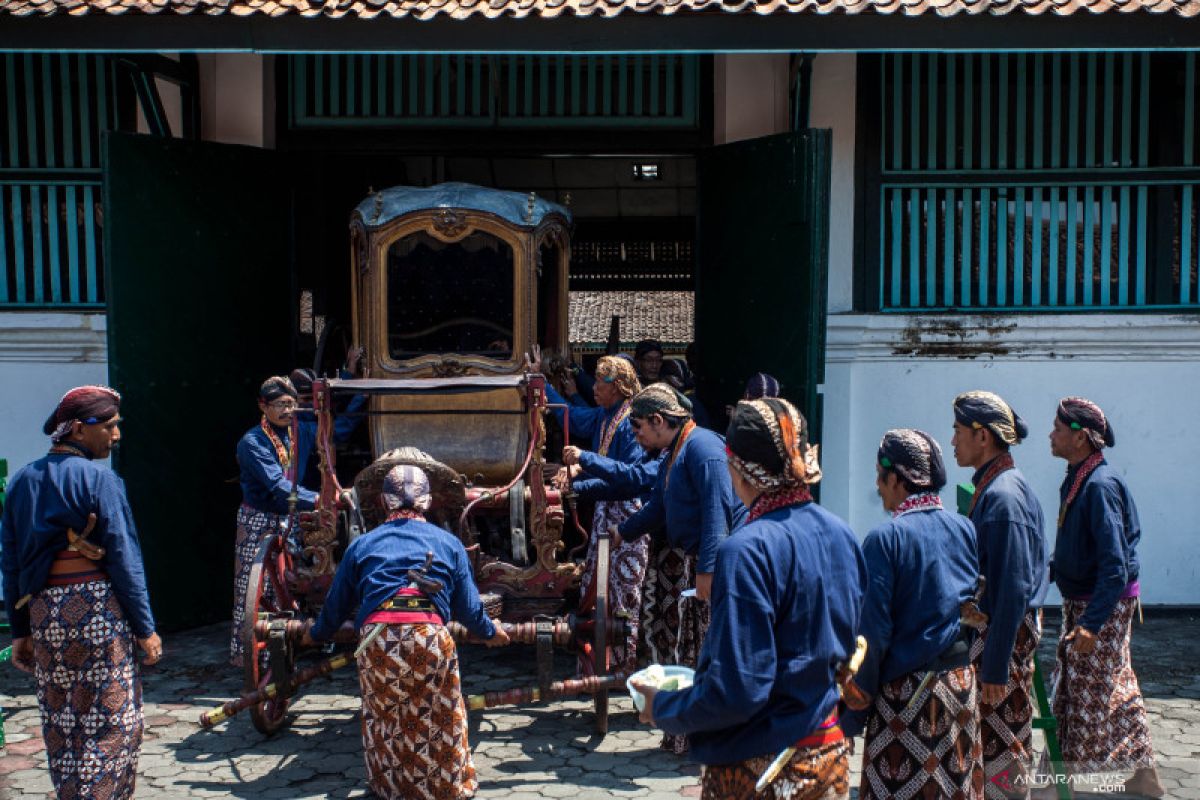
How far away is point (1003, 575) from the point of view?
4402 mm

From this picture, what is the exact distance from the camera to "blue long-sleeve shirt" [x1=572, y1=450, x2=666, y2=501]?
21.8ft

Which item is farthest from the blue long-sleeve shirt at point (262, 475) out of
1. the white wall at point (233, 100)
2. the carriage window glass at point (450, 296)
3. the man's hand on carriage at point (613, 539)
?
A: the white wall at point (233, 100)

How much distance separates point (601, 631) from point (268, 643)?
1.54 meters

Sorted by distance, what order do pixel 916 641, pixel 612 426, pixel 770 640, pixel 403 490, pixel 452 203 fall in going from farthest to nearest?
pixel 452 203 → pixel 612 426 → pixel 403 490 → pixel 916 641 → pixel 770 640

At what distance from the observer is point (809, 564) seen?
3.28 m

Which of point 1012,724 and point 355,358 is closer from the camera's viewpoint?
point 1012,724

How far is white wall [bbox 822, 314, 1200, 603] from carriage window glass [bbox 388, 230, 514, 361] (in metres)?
2.42

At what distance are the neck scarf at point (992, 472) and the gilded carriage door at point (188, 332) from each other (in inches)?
215

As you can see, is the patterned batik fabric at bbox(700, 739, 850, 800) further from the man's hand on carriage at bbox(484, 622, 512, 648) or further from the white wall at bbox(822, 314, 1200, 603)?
the white wall at bbox(822, 314, 1200, 603)

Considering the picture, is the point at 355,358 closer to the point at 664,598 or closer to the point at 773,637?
the point at 664,598

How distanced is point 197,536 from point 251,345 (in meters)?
1.38

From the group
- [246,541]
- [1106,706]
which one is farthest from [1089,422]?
[246,541]

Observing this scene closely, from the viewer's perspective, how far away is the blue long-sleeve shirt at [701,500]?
564 centimetres

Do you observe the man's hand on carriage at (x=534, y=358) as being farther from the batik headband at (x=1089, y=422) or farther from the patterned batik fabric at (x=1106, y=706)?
the patterned batik fabric at (x=1106, y=706)
